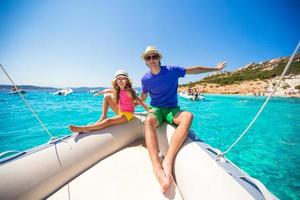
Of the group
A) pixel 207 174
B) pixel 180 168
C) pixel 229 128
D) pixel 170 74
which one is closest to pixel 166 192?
pixel 180 168

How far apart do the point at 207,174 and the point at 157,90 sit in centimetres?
171

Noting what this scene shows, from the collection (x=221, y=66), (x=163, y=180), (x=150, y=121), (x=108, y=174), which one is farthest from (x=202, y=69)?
(x=108, y=174)

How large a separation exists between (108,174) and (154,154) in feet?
2.26

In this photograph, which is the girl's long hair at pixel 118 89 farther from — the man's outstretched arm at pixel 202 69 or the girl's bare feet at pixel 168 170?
the girl's bare feet at pixel 168 170

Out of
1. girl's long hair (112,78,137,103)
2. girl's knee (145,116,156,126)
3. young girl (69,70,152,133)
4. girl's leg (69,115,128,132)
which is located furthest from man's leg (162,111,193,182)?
girl's long hair (112,78,137,103)

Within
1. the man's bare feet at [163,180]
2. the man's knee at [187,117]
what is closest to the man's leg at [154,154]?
the man's bare feet at [163,180]

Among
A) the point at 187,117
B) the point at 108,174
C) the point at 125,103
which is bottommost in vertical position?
the point at 108,174

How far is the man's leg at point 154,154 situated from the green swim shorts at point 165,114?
1.09 ft

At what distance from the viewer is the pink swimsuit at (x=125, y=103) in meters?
2.98

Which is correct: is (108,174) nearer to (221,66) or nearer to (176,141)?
(176,141)

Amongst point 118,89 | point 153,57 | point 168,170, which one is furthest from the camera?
point 118,89

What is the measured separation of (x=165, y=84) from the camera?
2748mm

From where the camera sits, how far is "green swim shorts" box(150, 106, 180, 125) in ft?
8.29

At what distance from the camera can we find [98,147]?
2266 mm
